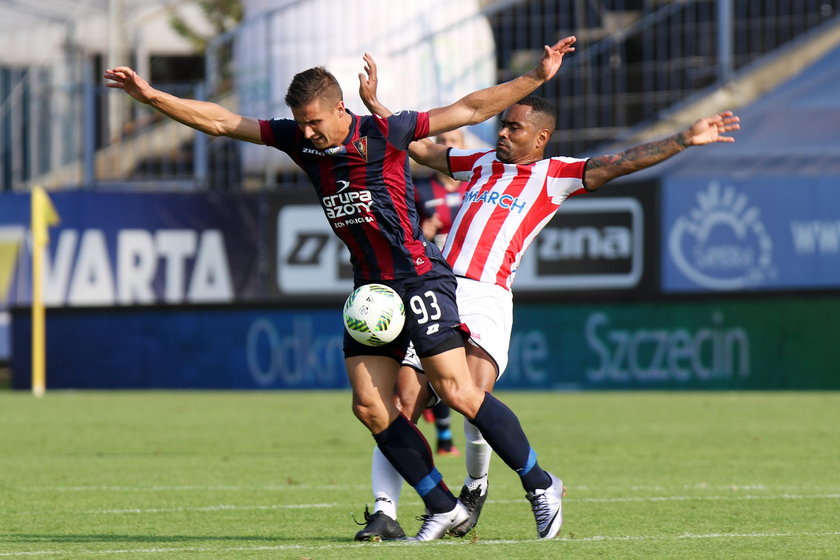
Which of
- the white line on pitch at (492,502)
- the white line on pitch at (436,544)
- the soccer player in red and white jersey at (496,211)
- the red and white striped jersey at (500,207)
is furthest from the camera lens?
the white line on pitch at (492,502)

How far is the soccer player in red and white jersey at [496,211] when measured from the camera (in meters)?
7.19

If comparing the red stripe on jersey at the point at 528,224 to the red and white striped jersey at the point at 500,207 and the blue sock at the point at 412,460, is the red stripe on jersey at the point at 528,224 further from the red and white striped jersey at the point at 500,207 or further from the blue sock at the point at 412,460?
the blue sock at the point at 412,460

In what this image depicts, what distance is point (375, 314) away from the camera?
6.65 m

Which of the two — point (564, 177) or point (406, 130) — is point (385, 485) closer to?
point (406, 130)

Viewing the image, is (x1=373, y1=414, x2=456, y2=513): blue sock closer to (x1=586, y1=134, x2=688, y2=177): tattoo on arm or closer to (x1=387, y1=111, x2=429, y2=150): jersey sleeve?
(x1=387, y1=111, x2=429, y2=150): jersey sleeve

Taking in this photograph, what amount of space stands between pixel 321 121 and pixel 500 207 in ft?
4.41

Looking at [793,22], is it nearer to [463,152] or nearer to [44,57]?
[44,57]

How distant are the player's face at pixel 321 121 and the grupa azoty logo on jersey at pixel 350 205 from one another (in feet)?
0.67

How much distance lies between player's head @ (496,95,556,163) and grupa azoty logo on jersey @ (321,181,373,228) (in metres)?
1.19

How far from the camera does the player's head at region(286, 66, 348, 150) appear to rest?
21.8 feet

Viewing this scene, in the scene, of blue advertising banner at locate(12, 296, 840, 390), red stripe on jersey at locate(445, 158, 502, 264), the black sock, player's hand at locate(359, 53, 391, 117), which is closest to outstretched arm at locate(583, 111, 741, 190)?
red stripe on jersey at locate(445, 158, 502, 264)

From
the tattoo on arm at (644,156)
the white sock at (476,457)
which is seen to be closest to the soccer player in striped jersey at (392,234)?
the white sock at (476,457)

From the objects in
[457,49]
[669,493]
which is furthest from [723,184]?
[669,493]

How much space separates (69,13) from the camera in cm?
2759
